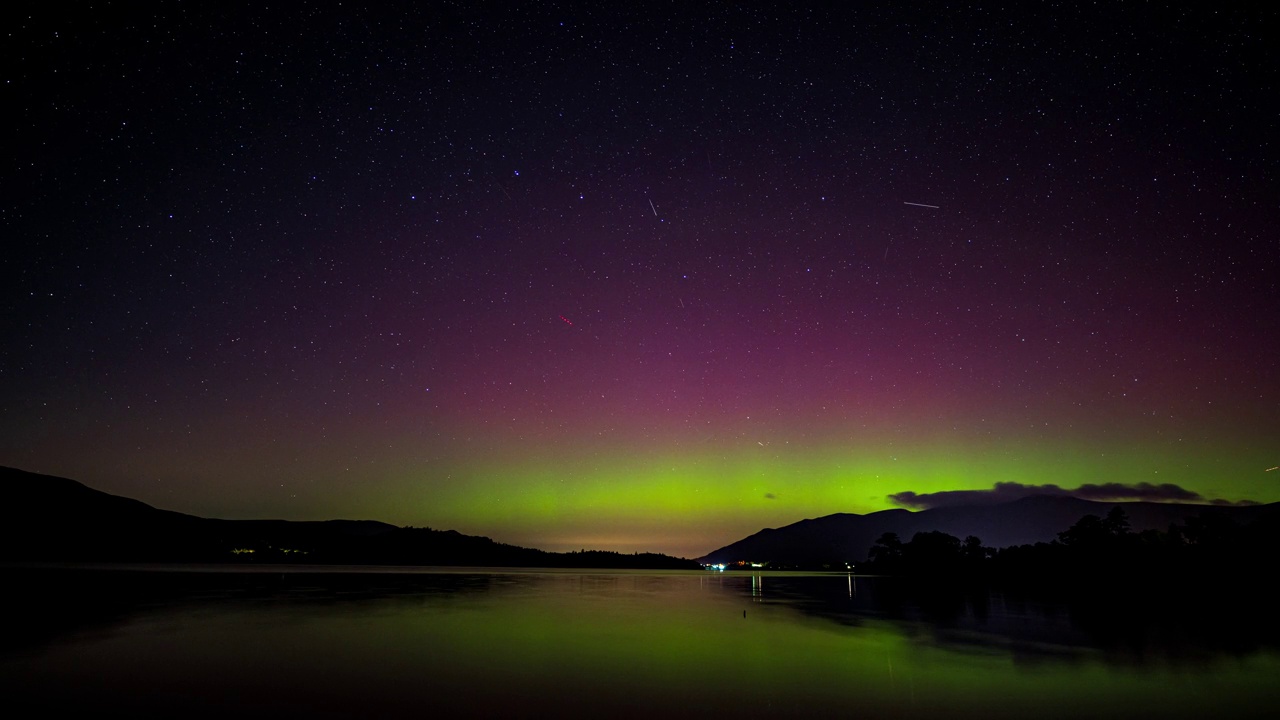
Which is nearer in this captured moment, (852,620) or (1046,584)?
(852,620)

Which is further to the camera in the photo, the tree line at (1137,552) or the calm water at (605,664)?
the tree line at (1137,552)

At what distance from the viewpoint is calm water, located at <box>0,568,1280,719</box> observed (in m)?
16.3

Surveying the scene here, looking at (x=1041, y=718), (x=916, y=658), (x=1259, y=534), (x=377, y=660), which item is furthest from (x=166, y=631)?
(x=1259, y=534)

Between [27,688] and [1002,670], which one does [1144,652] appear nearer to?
[1002,670]

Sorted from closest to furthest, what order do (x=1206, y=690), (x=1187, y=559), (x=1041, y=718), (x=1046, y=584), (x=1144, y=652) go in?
1. (x=1041, y=718)
2. (x=1206, y=690)
3. (x=1144, y=652)
4. (x=1187, y=559)
5. (x=1046, y=584)

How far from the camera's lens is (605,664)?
2270 cm

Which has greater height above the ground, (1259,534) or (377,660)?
(1259,534)

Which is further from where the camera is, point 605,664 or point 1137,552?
point 1137,552

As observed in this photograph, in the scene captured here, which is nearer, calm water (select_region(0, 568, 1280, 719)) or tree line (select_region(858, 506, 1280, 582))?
calm water (select_region(0, 568, 1280, 719))

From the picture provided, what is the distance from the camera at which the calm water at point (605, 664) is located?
53.5ft

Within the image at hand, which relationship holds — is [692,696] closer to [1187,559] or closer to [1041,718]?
[1041,718]

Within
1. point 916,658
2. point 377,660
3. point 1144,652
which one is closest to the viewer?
point 377,660

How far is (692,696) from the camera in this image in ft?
57.8

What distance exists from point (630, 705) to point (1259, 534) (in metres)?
80.7
